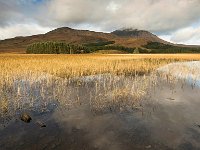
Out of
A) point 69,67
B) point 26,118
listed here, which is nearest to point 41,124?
point 26,118

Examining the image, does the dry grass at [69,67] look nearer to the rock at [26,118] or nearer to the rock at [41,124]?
the rock at [26,118]

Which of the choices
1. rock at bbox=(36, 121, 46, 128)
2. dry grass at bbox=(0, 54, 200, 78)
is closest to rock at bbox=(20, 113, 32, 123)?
rock at bbox=(36, 121, 46, 128)

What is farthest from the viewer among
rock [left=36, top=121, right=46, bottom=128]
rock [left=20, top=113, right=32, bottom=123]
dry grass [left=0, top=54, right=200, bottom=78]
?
dry grass [left=0, top=54, right=200, bottom=78]

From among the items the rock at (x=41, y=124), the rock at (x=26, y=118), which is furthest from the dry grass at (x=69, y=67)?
the rock at (x=41, y=124)

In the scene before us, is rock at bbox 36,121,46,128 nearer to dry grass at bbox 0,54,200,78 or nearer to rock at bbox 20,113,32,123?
rock at bbox 20,113,32,123

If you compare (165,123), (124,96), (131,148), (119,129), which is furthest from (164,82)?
(131,148)

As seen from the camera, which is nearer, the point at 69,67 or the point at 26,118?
the point at 26,118

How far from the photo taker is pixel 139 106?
11.2 meters

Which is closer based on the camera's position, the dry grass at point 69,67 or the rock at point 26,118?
the rock at point 26,118

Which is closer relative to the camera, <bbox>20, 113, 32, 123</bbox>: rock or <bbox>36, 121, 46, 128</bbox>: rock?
<bbox>36, 121, 46, 128</bbox>: rock

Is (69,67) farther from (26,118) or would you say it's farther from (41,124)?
(41,124)

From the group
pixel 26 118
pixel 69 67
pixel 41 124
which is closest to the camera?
pixel 41 124

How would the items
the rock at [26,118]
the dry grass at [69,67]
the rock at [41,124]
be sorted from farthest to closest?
the dry grass at [69,67]
the rock at [26,118]
the rock at [41,124]

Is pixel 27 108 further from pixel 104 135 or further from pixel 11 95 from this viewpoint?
pixel 104 135
